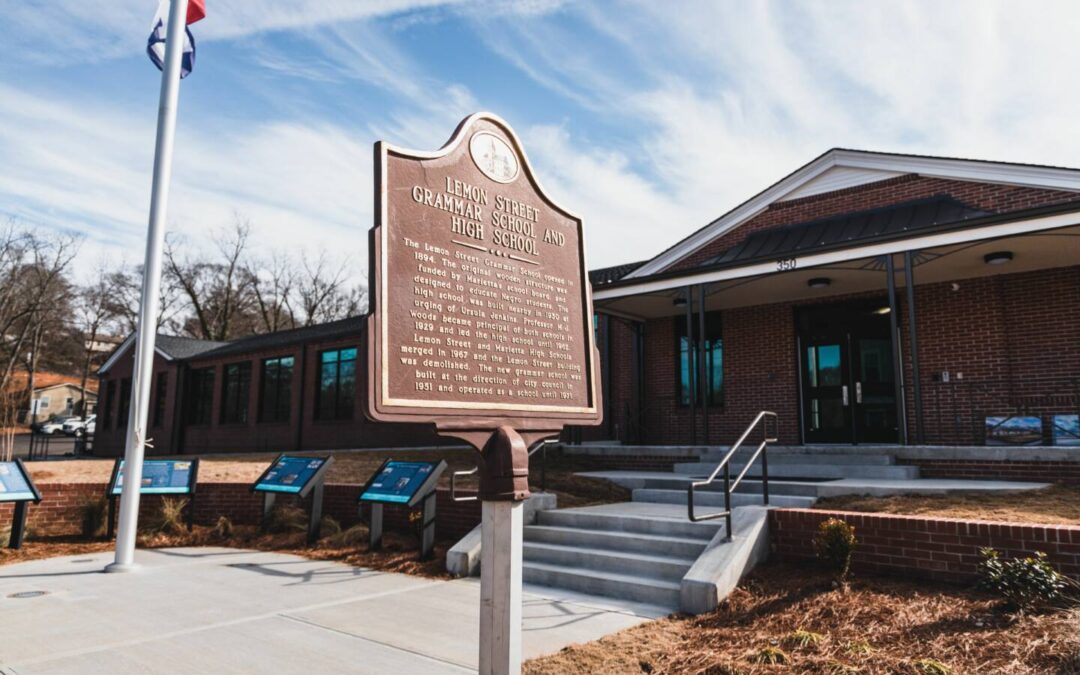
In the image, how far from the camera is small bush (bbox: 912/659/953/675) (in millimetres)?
3936

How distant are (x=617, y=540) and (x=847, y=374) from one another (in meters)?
8.16

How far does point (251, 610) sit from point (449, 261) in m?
4.00

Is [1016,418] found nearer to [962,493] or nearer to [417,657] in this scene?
[962,493]

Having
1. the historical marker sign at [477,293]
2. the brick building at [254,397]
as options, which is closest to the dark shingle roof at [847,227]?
the historical marker sign at [477,293]

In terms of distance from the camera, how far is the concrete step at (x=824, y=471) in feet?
31.2

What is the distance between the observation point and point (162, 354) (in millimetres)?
27672

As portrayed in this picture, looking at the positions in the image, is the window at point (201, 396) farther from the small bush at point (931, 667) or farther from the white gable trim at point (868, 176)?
the small bush at point (931, 667)

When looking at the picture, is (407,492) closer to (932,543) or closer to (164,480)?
(164,480)

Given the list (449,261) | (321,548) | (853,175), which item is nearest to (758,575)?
(449,261)

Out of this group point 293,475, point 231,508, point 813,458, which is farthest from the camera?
point 813,458

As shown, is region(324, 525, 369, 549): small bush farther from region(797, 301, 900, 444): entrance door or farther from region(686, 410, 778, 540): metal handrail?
region(797, 301, 900, 444): entrance door

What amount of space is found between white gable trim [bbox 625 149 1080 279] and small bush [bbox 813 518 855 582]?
30.3 ft

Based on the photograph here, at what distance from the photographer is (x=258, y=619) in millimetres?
5551

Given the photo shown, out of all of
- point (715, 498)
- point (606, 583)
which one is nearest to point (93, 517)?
point (606, 583)
